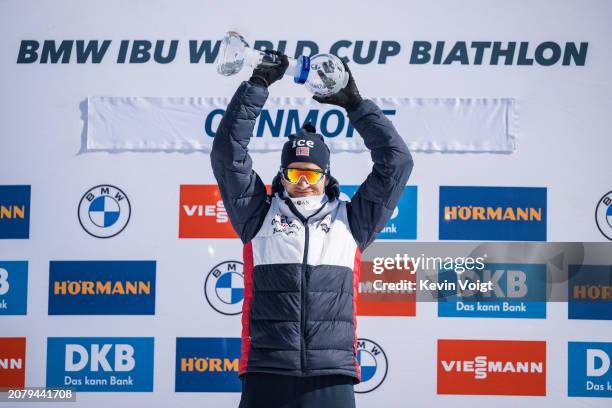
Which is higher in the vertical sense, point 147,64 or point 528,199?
point 147,64

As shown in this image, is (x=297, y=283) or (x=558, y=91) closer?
(x=297, y=283)

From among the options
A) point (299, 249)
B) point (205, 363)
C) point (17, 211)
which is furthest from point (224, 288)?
point (299, 249)

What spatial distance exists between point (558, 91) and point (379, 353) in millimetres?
1526

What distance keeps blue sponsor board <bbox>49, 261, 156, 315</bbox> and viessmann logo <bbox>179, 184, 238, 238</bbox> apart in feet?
0.82

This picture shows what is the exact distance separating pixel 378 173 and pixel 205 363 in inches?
66.7

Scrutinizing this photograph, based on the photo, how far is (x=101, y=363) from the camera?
13.1 feet

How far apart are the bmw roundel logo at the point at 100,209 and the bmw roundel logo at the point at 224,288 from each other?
0.51m

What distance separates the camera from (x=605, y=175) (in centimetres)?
391

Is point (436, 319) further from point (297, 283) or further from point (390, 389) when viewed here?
point (297, 283)

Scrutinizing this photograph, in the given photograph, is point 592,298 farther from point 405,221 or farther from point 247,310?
point 247,310

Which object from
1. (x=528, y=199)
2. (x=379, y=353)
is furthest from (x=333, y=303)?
(x=528, y=199)

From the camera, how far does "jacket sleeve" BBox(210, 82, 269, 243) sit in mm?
2586

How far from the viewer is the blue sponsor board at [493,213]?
3.91m

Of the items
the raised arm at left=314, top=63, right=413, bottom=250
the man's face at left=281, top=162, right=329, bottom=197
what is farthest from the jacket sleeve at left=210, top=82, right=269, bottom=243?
the raised arm at left=314, top=63, right=413, bottom=250
